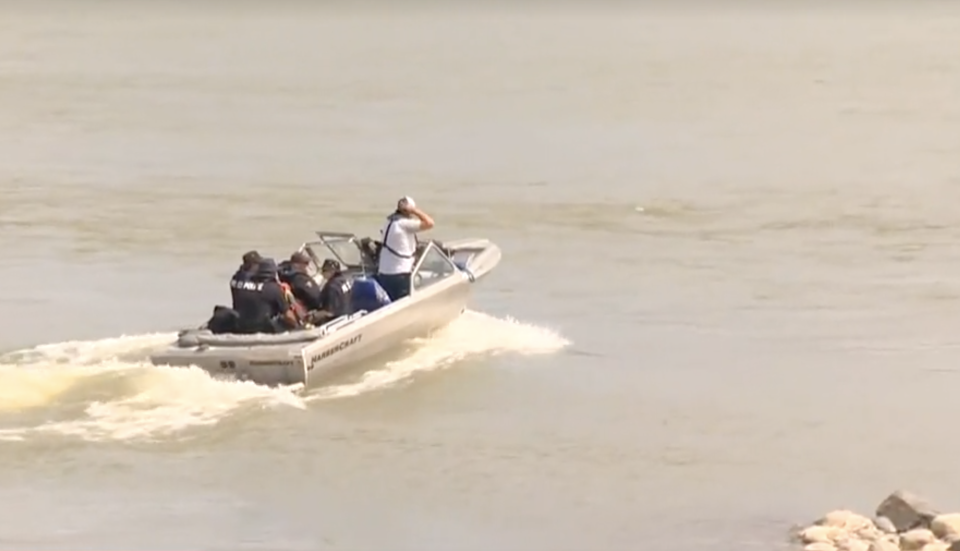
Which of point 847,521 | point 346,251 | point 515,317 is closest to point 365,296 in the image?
point 346,251

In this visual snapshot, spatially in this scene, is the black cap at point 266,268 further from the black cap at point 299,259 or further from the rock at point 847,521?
the rock at point 847,521

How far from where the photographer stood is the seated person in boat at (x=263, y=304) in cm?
1717

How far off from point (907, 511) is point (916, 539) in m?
0.46

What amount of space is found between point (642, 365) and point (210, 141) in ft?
71.3

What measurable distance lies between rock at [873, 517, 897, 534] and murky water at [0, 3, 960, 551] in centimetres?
71

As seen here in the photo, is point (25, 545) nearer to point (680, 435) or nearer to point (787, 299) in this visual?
point (680, 435)

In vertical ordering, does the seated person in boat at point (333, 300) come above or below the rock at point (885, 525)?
above

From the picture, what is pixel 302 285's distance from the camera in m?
18.1

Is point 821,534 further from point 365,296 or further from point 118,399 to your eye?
point 365,296

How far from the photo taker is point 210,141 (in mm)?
39594

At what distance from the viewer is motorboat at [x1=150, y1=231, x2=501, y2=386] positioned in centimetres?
1698

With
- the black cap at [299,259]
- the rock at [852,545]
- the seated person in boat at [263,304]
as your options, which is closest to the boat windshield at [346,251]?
the black cap at [299,259]

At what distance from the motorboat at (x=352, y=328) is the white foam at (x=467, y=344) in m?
0.15

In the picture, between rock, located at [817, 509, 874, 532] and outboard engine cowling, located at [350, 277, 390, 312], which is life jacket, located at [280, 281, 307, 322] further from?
rock, located at [817, 509, 874, 532]
